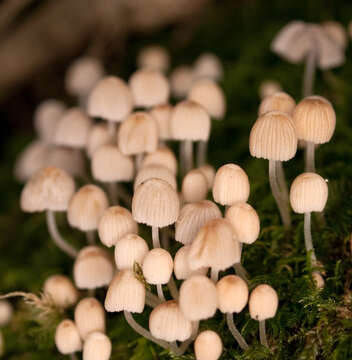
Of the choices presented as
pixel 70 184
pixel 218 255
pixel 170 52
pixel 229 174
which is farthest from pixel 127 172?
pixel 170 52

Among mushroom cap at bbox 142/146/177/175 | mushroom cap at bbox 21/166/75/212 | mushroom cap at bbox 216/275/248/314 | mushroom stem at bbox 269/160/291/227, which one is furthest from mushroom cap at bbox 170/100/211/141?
mushroom cap at bbox 216/275/248/314

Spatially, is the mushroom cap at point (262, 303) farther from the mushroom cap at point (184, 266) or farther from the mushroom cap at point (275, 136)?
the mushroom cap at point (275, 136)

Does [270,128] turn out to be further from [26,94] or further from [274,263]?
[26,94]

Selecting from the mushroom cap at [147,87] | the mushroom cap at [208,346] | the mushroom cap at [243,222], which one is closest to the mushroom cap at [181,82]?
the mushroom cap at [147,87]

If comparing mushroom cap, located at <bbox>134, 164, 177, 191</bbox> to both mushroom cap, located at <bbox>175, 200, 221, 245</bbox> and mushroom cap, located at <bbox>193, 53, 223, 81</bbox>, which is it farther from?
mushroom cap, located at <bbox>193, 53, 223, 81</bbox>

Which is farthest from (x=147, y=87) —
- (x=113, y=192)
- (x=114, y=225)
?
(x=114, y=225)

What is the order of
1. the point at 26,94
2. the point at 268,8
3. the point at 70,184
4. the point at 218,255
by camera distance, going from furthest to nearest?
the point at 26,94, the point at 268,8, the point at 70,184, the point at 218,255

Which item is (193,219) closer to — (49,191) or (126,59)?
(49,191)
